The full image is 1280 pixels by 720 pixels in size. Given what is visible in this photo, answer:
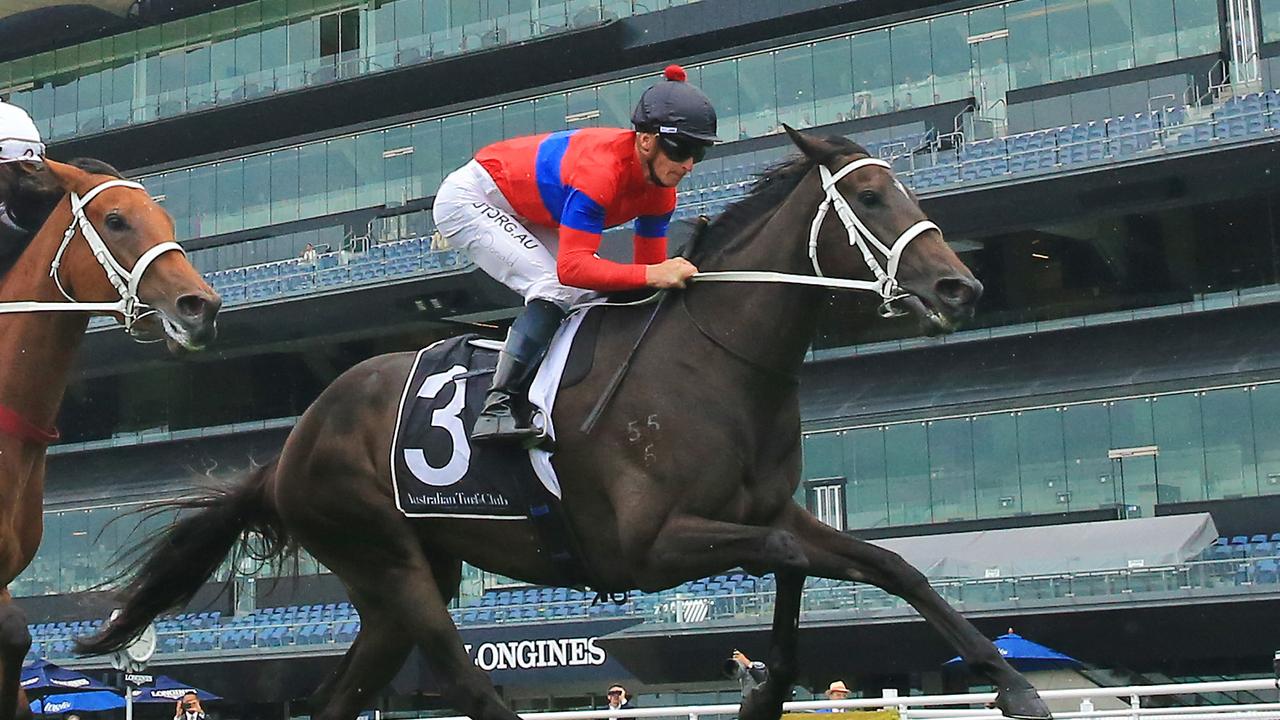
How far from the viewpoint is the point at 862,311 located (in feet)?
71.9

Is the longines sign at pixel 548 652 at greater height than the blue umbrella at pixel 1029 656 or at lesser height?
greater

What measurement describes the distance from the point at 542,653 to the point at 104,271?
18157mm

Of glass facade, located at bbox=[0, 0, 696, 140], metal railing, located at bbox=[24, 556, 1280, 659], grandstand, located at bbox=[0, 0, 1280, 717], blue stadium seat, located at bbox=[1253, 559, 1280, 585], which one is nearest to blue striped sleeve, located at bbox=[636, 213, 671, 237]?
grandstand, located at bbox=[0, 0, 1280, 717]

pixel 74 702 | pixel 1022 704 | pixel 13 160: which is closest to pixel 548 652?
pixel 74 702

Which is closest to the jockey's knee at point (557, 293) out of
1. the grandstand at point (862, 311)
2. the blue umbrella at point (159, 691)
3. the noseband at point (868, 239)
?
the noseband at point (868, 239)

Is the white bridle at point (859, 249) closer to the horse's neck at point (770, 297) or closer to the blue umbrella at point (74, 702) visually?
the horse's neck at point (770, 297)

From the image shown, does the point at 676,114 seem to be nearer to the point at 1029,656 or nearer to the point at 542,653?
the point at 1029,656

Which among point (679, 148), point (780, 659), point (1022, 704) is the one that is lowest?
point (1022, 704)

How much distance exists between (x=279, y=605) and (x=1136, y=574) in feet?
46.5

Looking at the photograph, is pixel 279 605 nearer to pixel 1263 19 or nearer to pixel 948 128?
pixel 948 128

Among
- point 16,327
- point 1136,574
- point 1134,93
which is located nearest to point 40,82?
point 1134,93

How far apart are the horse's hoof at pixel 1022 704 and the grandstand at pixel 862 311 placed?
15.3 m

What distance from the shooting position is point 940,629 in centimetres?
530

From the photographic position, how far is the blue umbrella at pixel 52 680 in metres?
19.8
